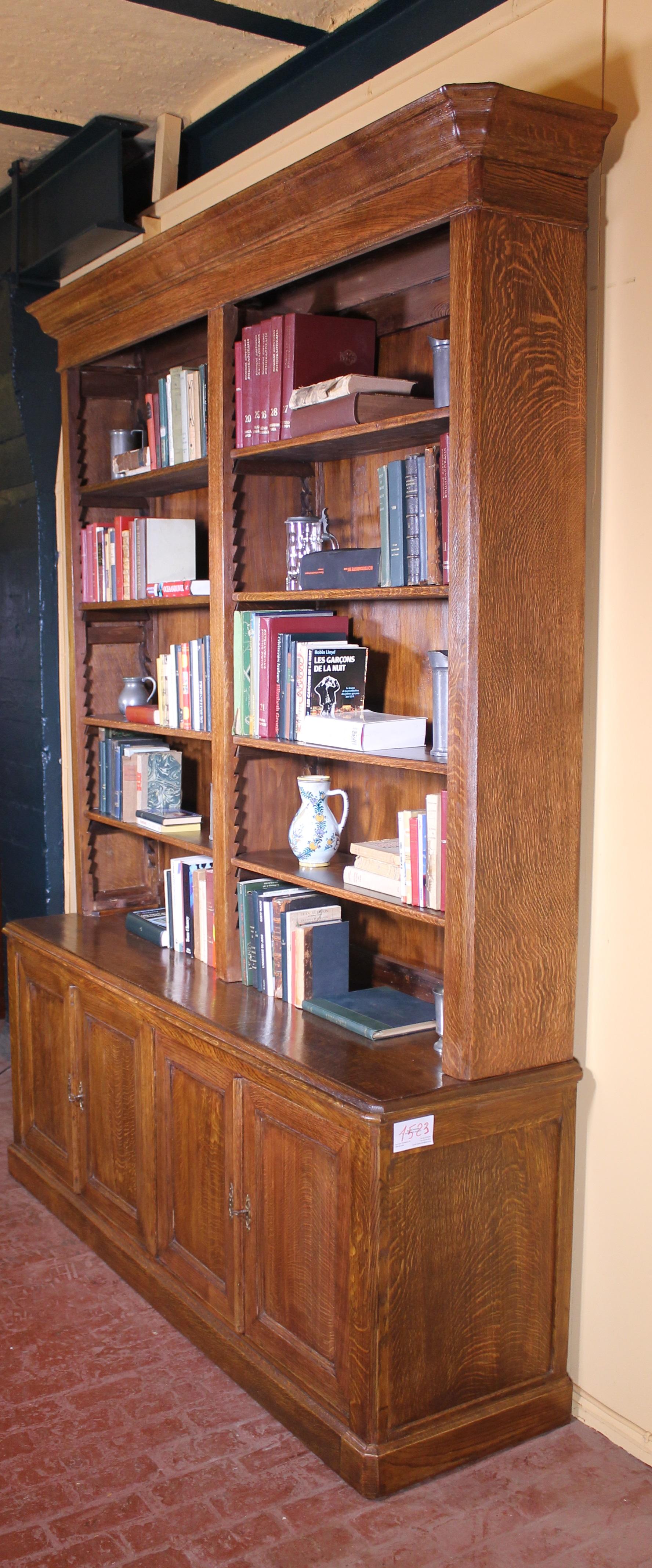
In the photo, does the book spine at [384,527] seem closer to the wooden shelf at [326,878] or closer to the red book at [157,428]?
the wooden shelf at [326,878]

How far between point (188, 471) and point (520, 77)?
1.37 meters

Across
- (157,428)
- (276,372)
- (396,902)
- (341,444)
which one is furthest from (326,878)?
(157,428)

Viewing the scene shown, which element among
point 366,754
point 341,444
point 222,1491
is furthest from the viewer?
point 341,444

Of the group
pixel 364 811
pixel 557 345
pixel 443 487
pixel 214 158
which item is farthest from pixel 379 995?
pixel 214 158

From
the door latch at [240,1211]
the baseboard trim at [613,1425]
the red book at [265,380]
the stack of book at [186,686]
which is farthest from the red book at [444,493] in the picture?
the baseboard trim at [613,1425]

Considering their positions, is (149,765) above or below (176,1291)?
above

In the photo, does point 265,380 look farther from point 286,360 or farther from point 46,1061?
point 46,1061

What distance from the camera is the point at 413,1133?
246cm

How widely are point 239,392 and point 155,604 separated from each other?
2.57ft

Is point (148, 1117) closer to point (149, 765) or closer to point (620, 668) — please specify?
point (149, 765)

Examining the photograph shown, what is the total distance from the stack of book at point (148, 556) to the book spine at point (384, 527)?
1042 millimetres

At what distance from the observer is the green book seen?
2.78 metres

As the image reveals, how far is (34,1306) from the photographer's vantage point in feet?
10.9

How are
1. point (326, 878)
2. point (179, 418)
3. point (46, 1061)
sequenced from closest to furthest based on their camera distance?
point (326, 878) < point (179, 418) < point (46, 1061)
